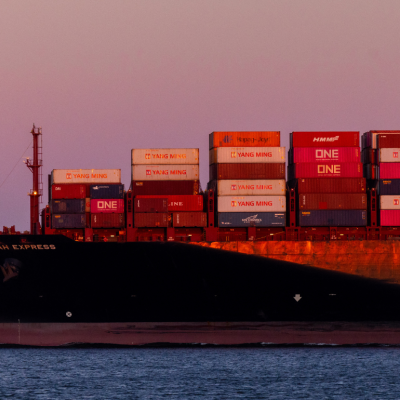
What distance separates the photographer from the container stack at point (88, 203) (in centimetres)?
4578

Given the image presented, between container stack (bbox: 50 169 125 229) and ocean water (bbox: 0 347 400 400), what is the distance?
351 inches

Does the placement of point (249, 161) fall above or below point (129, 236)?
above

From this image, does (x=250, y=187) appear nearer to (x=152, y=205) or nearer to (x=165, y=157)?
(x=165, y=157)

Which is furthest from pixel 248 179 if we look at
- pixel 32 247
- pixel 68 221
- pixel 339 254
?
pixel 32 247

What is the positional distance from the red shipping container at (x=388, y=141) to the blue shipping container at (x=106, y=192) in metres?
17.7

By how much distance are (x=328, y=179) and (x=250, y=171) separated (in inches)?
205

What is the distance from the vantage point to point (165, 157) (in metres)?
47.3

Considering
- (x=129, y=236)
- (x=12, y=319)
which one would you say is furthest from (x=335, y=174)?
(x=12, y=319)

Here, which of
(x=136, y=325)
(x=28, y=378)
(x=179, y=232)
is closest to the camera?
(x=28, y=378)

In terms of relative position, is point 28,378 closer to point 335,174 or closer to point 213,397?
point 213,397

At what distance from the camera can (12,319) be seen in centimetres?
4381

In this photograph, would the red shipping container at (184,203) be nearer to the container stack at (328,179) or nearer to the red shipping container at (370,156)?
the container stack at (328,179)

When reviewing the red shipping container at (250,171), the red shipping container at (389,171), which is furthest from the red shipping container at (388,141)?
the red shipping container at (250,171)

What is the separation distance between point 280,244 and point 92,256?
11914 millimetres
